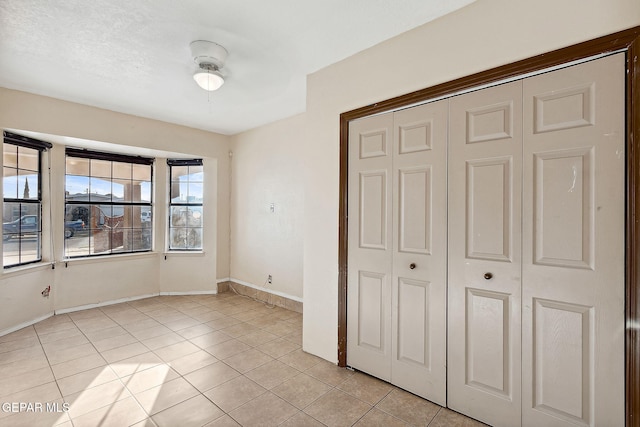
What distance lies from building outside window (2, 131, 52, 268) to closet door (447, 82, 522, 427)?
4837 mm

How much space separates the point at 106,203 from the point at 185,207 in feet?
3.73

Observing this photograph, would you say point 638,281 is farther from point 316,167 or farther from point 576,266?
point 316,167

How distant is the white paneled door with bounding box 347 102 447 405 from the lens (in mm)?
2213

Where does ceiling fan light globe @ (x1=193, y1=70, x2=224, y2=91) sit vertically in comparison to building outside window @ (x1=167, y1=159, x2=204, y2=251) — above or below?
above

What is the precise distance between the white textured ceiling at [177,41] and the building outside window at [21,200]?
756mm

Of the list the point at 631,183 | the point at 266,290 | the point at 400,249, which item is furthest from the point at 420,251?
the point at 266,290

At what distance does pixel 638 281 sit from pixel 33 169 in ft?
19.5

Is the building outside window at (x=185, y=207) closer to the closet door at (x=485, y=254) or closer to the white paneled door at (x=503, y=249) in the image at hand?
the white paneled door at (x=503, y=249)

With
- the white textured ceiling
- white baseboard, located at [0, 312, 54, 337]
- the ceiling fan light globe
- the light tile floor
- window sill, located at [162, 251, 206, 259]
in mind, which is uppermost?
the white textured ceiling

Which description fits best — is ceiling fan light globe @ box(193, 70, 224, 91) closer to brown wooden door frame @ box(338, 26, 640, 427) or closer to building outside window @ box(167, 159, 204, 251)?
brown wooden door frame @ box(338, 26, 640, 427)

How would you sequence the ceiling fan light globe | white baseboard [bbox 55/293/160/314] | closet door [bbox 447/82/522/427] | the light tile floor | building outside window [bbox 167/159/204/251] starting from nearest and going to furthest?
1. closet door [bbox 447/82/522/427]
2. the light tile floor
3. the ceiling fan light globe
4. white baseboard [bbox 55/293/160/314]
5. building outside window [bbox 167/159/204/251]

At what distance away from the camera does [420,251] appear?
2303 millimetres
